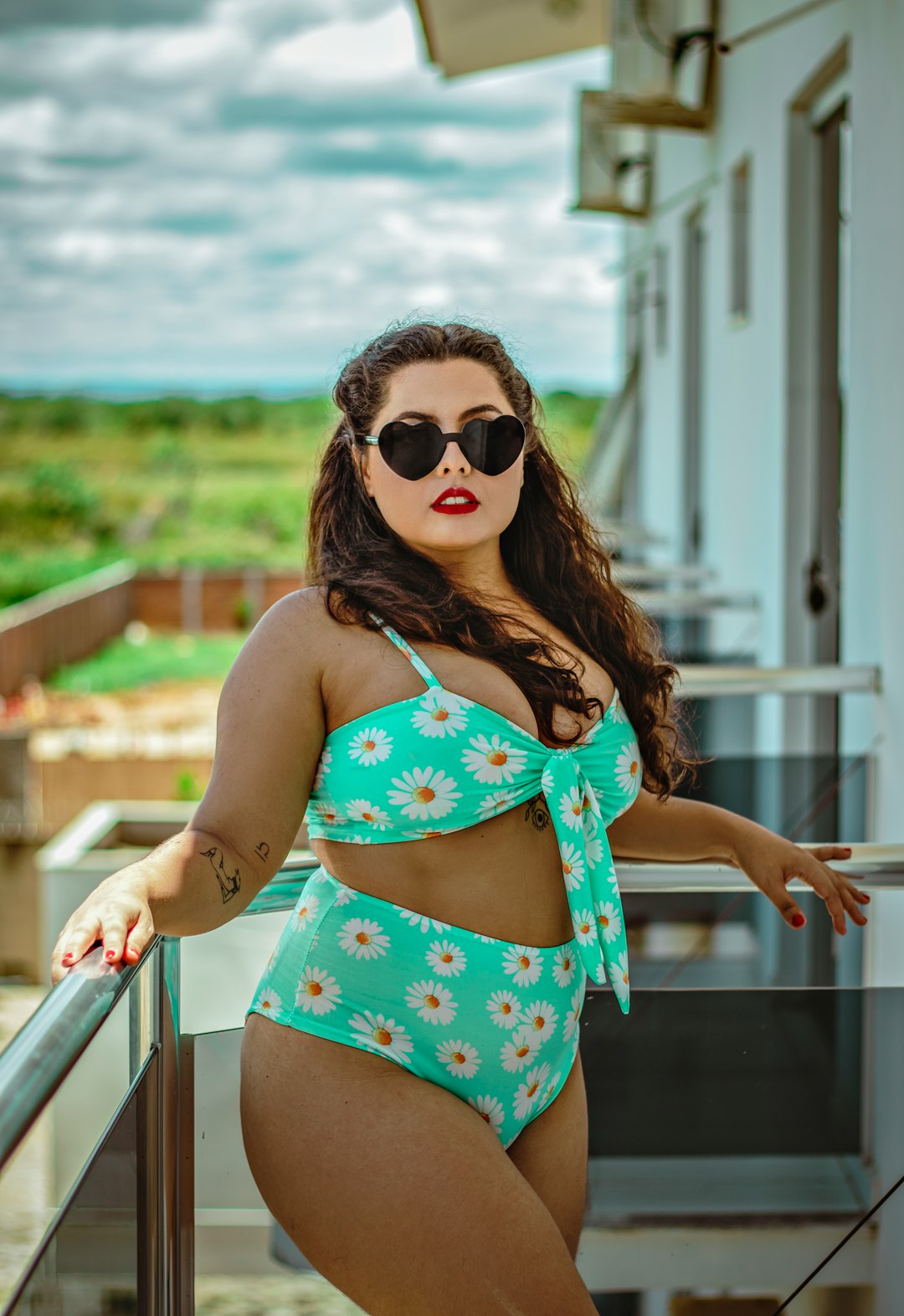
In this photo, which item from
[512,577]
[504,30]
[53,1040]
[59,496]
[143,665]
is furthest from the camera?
[59,496]

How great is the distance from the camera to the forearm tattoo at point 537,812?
142cm

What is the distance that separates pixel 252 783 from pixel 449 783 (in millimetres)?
188

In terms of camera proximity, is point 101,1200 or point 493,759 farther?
point 493,759

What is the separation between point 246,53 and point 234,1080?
59.2 meters

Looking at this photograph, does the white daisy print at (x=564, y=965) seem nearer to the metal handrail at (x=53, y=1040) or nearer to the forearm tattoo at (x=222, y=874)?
the forearm tattoo at (x=222, y=874)

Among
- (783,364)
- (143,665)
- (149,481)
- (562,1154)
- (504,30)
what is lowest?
(143,665)

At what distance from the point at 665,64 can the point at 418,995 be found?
5722 mm

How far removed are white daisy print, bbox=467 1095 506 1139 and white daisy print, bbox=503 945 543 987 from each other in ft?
0.37

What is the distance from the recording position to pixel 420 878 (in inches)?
54.4

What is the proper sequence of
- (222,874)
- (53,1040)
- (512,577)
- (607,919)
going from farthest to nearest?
(512,577), (607,919), (222,874), (53,1040)

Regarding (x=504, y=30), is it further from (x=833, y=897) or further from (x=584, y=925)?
(x=584, y=925)

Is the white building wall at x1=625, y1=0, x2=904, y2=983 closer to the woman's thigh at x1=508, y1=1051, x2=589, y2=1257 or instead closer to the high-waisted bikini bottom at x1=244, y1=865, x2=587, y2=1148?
the woman's thigh at x1=508, y1=1051, x2=589, y2=1257

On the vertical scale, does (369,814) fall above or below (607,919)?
above

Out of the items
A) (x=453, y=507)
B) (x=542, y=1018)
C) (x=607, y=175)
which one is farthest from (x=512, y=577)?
(x=607, y=175)
